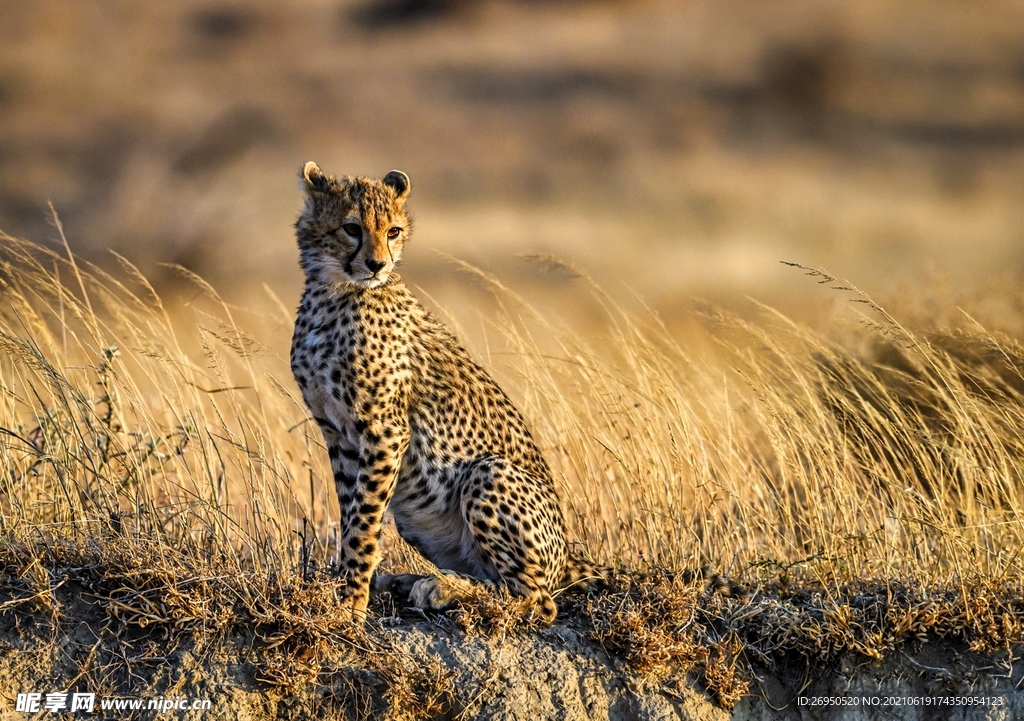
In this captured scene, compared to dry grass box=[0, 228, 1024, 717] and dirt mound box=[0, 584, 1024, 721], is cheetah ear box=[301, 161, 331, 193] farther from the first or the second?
dirt mound box=[0, 584, 1024, 721]

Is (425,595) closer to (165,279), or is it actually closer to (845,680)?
(845,680)

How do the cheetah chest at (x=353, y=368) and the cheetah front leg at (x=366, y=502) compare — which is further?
the cheetah chest at (x=353, y=368)

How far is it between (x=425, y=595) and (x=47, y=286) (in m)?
1.93

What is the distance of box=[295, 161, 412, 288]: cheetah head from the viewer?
418 cm

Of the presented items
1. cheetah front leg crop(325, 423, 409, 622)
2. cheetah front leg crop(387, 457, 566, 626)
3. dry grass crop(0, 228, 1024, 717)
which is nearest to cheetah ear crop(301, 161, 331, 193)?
dry grass crop(0, 228, 1024, 717)

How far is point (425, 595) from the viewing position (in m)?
4.01

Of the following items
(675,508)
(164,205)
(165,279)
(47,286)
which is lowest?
(675,508)

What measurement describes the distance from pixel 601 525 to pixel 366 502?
49.3 inches

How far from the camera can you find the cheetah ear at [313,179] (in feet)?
14.3

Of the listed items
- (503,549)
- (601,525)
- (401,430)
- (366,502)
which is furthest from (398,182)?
(601,525)

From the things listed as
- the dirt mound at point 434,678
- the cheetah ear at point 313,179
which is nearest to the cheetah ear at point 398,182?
the cheetah ear at point 313,179

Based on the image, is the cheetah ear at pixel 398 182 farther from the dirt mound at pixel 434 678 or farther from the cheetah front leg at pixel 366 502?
the dirt mound at pixel 434 678

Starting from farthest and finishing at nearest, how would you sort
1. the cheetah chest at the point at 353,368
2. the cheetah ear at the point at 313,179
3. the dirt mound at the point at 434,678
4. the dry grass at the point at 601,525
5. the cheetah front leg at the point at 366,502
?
the cheetah ear at the point at 313,179 < the cheetah chest at the point at 353,368 < the cheetah front leg at the point at 366,502 < the dry grass at the point at 601,525 < the dirt mound at the point at 434,678

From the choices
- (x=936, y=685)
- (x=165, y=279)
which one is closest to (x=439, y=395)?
(x=936, y=685)
